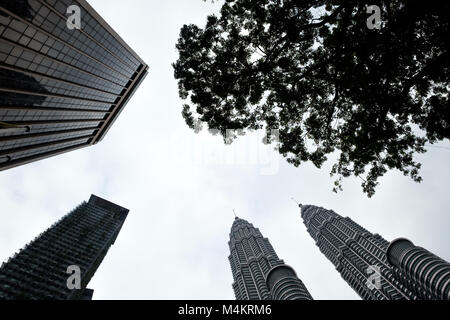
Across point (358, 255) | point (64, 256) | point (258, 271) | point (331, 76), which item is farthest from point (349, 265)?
point (331, 76)

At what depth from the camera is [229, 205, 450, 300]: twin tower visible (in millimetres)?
94625

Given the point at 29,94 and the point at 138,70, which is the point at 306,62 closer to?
the point at 29,94

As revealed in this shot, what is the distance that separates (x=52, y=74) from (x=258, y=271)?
140416mm

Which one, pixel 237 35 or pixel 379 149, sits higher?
pixel 237 35

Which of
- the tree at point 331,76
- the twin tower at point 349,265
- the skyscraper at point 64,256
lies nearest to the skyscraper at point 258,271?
the twin tower at point 349,265

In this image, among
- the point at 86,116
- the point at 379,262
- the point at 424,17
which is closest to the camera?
the point at 424,17

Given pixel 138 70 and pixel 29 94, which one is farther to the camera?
pixel 138 70

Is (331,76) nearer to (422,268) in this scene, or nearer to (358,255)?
(422,268)

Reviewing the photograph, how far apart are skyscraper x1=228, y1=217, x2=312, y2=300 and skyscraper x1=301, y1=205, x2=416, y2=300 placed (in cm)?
3965

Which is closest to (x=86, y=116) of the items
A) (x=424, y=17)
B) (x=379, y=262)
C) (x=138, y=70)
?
(x=138, y=70)

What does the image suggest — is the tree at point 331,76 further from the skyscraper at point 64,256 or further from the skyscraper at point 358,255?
the skyscraper at point 358,255

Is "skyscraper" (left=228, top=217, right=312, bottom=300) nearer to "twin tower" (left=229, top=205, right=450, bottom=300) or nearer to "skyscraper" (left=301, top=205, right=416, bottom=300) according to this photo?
"twin tower" (left=229, top=205, right=450, bottom=300)

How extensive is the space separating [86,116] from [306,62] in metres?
67.4
